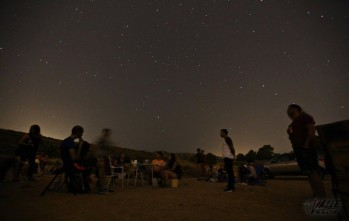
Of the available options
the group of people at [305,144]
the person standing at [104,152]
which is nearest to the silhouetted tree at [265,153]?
the person standing at [104,152]

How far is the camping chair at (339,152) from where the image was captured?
143 inches

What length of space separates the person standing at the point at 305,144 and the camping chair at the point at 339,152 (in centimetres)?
113

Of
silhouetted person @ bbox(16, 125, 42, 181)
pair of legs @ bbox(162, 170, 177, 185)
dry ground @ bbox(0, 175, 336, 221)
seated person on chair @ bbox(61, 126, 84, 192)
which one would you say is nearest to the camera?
dry ground @ bbox(0, 175, 336, 221)

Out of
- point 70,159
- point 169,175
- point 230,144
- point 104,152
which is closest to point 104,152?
point 104,152

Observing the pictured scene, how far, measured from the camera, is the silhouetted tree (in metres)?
53.0

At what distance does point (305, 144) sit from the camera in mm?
5105

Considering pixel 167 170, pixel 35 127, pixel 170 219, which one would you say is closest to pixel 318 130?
pixel 170 219

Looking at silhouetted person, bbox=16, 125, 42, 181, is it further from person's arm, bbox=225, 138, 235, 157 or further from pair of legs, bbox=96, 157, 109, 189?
person's arm, bbox=225, 138, 235, 157

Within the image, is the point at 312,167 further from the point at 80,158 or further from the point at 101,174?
the point at 80,158

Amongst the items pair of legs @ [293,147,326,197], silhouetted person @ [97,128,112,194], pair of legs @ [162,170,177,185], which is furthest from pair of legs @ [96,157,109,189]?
pair of legs @ [293,147,326,197]

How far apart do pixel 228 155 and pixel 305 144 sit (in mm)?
3327

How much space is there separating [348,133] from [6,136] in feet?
155

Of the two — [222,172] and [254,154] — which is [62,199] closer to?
[222,172]

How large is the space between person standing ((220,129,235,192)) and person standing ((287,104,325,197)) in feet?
9.52
